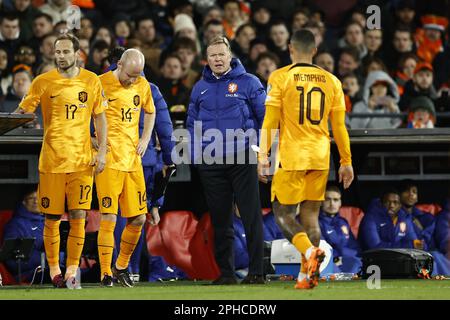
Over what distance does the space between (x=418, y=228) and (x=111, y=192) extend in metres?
4.68

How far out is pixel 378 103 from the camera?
16625 millimetres

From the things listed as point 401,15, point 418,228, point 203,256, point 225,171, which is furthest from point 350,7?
point 225,171

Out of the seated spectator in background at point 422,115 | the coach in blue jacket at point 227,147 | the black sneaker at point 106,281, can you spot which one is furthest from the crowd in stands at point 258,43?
the black sneaker at point 106,281

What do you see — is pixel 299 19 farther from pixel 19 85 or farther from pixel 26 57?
pixel 19 85

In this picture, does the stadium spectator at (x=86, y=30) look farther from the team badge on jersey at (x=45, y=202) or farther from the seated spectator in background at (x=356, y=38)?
the team badge on jersey at (x=45, y=202)

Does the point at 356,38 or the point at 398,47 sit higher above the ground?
the point at 356,38

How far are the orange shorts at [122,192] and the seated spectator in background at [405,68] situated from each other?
7.56 meters

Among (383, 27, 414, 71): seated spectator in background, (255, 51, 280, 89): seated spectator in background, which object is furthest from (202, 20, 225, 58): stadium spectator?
(383, 27, 414, 71): seated spectator in background

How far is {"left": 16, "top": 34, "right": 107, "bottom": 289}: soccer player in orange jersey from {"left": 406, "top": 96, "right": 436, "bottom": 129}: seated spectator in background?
5.57m

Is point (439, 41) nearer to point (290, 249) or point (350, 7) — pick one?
point (350, 7)

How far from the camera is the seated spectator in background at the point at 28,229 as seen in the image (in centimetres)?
1327

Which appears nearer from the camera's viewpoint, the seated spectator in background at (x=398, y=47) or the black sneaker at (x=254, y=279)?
the black sneaker at (x=254, y=279)

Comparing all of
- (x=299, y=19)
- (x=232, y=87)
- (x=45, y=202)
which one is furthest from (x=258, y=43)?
(x=45, y=202)

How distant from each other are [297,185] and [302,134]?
42 cm
